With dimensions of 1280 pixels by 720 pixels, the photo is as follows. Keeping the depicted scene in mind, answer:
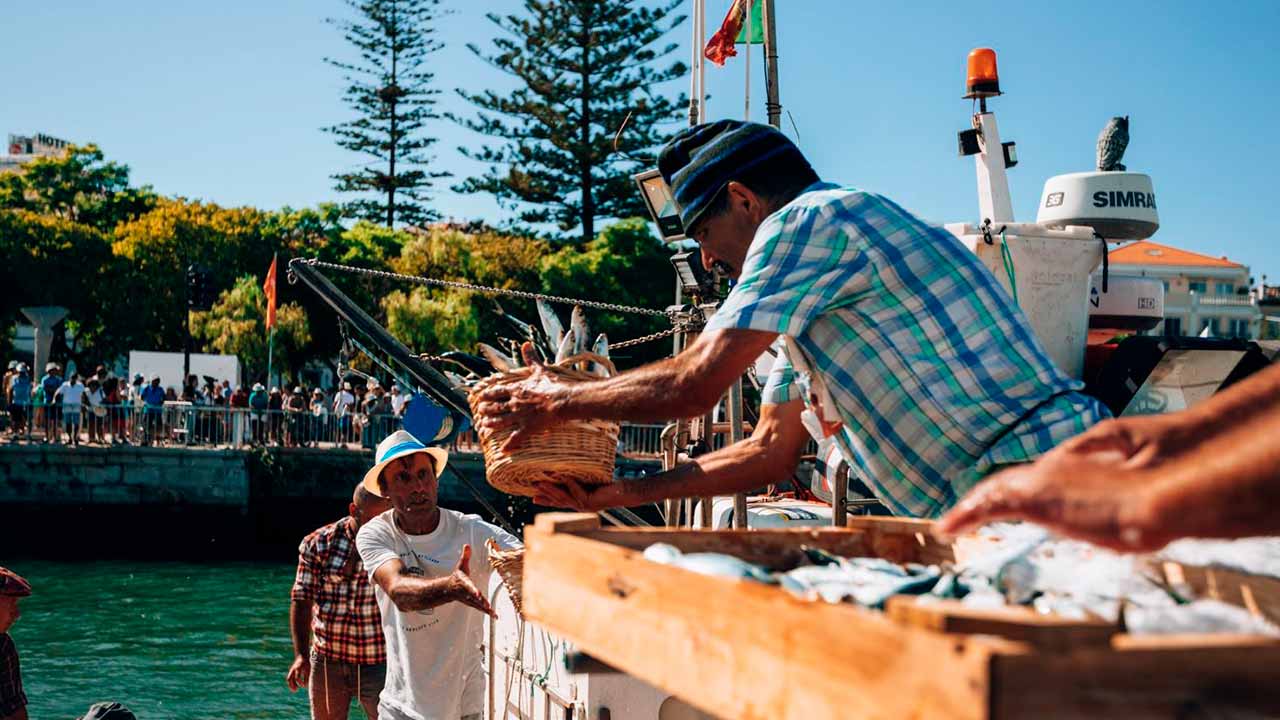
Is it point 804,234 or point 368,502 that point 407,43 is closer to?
point 368,502

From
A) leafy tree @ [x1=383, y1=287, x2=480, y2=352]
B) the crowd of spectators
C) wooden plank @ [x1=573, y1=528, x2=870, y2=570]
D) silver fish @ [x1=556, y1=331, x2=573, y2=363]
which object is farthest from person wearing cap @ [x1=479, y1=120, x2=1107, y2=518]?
leafy tree @ [x1=383, y1=287, x2=480, y2=352]

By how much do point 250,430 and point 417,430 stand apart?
23.8 metres

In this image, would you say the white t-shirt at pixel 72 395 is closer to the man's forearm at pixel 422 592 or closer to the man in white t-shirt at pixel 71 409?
the man in white t-shirt at pixel 71 409

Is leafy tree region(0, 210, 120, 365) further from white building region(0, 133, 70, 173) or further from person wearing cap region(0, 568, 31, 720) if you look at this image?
white building region(0, 133, 70, 173)

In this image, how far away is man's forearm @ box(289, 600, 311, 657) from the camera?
25.6 ft

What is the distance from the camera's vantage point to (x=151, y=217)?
48781mm

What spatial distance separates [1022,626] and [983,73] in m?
6.25

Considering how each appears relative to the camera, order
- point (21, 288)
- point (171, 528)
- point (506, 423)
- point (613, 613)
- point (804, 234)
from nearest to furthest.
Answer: point (613, 613), point (804, 234), point (506, 423), point (171, 528), point (21, 288)

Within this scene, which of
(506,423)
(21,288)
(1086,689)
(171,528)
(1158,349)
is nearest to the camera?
(1086,689)

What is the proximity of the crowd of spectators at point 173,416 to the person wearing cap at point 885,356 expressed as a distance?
26.0 m

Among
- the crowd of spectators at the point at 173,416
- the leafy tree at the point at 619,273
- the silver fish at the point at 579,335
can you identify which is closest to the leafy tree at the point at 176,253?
the leafy tree at the point at 619,273

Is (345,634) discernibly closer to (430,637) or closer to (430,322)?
(430,637)

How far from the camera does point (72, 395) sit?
29281mm

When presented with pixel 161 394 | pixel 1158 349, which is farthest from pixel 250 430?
pixel 1158 349
